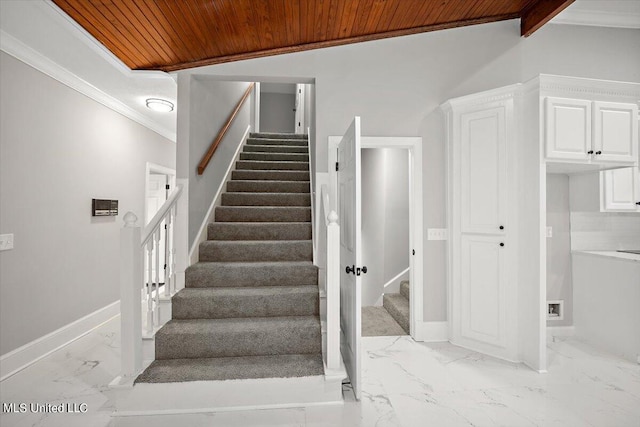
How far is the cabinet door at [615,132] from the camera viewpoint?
8.16 feet

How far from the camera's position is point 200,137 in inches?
122

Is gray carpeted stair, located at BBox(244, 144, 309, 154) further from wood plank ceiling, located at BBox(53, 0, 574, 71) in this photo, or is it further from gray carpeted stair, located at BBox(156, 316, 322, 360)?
gray carpeted stair, located at BBox(156, 316, 322, 360)

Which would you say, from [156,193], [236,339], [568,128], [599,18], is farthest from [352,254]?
[156,193]

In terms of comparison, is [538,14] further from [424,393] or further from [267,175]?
[424,393]

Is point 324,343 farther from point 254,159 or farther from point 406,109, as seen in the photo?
point 254,159

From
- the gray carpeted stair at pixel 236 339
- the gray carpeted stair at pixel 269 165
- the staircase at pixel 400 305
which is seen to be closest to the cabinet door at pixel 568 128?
the staircase at pixel 400 305

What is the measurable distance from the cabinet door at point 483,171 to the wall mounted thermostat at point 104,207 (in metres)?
3.73

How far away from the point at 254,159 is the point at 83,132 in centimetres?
198

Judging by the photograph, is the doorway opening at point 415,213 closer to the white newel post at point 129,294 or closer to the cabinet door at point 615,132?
the cabinet door at point 615,132

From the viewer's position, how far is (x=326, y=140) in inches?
119

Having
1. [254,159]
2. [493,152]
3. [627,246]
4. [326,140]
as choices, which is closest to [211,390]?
[326,140]

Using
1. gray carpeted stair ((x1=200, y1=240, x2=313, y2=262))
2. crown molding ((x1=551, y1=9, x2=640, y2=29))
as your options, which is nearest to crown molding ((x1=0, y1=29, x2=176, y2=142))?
gray carpeted stair ((x1=200, y1=240, x2=313, y2=262))

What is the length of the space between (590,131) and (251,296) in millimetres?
2978

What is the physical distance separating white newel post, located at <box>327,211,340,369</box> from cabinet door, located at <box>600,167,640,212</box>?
2.64m
